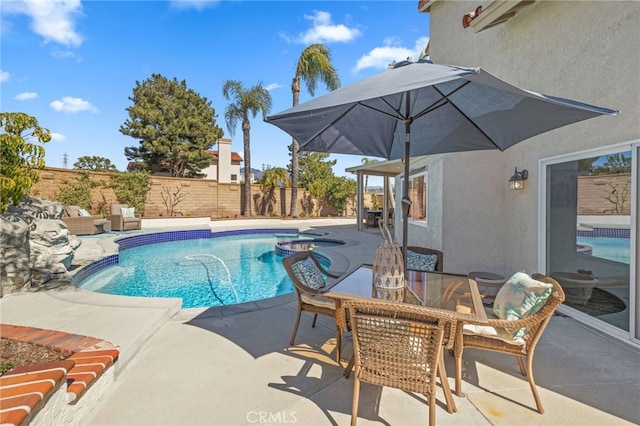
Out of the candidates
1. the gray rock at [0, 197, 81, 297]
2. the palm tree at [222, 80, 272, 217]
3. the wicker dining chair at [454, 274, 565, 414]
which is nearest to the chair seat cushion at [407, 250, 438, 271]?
the wicker dining chair at [454, 274, 565, 414]

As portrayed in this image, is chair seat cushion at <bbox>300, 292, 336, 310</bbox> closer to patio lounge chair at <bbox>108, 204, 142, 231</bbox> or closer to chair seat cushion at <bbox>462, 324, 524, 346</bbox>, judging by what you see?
chair seat cushion at <bbox>462, 324, 524, 346</bbox>

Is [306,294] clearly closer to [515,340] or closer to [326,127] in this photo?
[515,340]

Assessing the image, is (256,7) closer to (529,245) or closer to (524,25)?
(524,25)

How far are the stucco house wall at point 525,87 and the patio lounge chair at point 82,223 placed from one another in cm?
1199

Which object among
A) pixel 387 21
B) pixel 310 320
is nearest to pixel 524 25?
pixel 387 21

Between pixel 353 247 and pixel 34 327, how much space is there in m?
7.45

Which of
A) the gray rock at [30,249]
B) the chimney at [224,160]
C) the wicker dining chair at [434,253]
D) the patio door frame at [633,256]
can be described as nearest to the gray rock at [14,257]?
the gray rock at [30,249]

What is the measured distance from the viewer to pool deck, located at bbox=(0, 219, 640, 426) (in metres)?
2.16

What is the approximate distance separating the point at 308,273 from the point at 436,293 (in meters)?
1.43

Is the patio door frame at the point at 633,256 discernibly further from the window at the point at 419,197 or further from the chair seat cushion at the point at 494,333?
the window at the point at 419,197

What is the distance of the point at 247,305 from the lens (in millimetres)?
4281

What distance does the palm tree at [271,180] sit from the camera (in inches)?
815

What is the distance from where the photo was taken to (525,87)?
5.01 m

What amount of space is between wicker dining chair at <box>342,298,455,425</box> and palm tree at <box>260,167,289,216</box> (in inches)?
760
